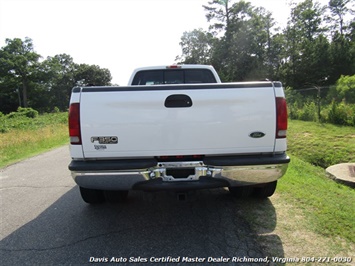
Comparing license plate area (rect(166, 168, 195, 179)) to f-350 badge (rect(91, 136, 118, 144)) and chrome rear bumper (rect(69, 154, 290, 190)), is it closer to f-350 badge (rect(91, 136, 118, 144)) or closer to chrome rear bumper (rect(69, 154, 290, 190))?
chrome rear bumper (rect(69, 154, 290, 190))

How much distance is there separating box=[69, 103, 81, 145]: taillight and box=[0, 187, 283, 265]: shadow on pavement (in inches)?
45.0

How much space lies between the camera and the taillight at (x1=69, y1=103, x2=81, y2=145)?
2.56 m

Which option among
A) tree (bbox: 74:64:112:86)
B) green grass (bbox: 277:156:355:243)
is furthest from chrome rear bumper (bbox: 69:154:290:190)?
tree (bbox: 74:64:112:86)

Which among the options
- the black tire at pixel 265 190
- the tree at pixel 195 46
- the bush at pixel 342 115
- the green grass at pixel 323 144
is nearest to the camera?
the black tire at pixel 265 190

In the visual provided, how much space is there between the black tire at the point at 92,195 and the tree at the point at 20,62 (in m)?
67.8

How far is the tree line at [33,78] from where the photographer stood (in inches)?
2340

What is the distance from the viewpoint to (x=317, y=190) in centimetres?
395

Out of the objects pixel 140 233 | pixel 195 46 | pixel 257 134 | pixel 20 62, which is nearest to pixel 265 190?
pixel 257 134

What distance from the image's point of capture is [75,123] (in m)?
2.57

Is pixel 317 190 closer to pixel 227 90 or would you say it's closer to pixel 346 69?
pixel 227 90

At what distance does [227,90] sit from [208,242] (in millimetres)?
1623

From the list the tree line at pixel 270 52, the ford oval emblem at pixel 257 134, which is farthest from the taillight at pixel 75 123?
the tree line at pixel 270 52

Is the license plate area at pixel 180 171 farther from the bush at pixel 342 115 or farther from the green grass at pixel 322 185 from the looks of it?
the bush at pixel 342 115

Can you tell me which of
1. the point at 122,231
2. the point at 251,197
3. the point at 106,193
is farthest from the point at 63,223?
the point at 251,197
